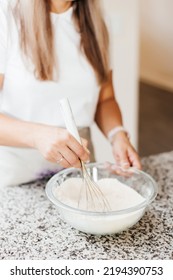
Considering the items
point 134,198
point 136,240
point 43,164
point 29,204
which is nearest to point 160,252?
point 136,240

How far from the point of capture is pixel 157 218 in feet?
3.74

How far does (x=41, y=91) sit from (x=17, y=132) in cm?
24

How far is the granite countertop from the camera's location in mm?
995

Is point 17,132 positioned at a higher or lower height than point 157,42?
higher

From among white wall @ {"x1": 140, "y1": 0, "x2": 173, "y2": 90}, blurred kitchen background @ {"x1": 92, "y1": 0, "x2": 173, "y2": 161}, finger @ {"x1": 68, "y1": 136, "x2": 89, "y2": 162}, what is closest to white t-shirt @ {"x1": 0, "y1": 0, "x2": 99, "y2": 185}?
finger @ {"x1": 68, "y1": 136, "x2": 89, "y2": 162}

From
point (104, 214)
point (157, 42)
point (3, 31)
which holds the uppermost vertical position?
point (3, 31)

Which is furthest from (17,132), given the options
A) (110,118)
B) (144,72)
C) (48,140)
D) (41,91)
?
(144,72)

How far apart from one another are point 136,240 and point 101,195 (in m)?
0.16

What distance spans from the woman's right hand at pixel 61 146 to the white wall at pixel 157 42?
12.7 feet

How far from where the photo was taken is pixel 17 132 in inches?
46.1

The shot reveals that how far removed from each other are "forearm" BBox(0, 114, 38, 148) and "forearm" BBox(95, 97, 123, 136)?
40cm

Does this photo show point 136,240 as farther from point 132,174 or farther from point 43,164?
point 43,164

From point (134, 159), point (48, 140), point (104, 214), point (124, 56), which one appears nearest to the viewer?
point (104, 214)

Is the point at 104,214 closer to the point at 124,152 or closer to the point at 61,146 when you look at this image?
the point at 61,146
